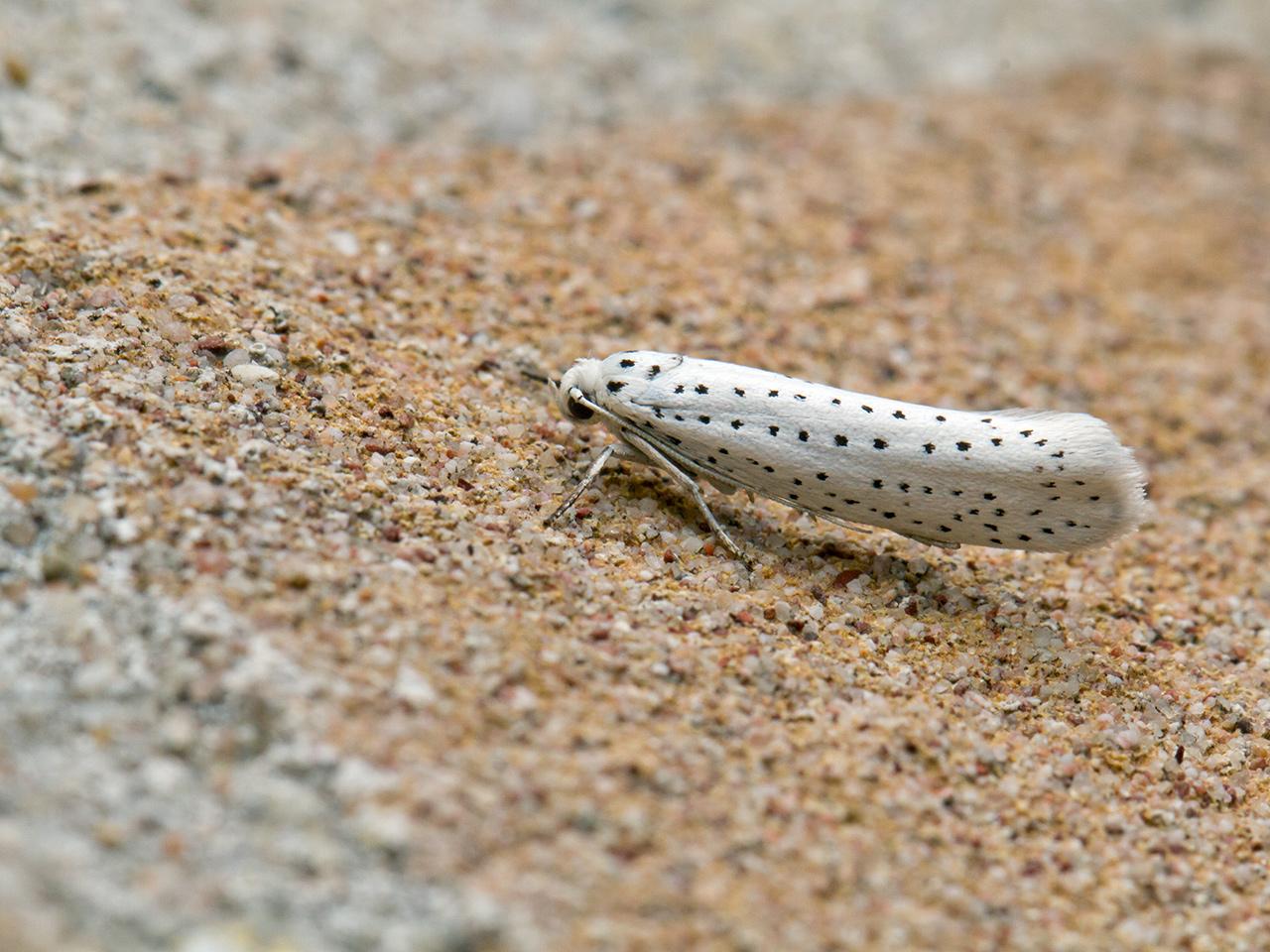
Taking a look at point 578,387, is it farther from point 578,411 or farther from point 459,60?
point 459,60

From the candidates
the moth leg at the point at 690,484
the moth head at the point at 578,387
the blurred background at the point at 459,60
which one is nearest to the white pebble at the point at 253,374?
the moth head at the point at 578,387

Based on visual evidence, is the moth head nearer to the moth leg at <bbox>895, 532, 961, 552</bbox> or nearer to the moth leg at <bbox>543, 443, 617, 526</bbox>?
the moth leg at <bbox>543, 443, 617, 526</bbox>

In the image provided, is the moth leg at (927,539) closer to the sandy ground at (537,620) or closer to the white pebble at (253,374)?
the sandy ground at (537,620)

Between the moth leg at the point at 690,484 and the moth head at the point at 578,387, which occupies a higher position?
the moth head at the point at 578,387

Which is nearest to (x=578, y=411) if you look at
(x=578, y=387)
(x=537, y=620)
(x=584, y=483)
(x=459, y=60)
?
(x=578, y=387)

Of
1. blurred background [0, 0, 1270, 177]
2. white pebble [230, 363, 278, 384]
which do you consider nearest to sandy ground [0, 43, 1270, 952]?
white pebble [230, 363, 278, 384]

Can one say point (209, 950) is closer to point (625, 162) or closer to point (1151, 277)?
point (625, 162)
